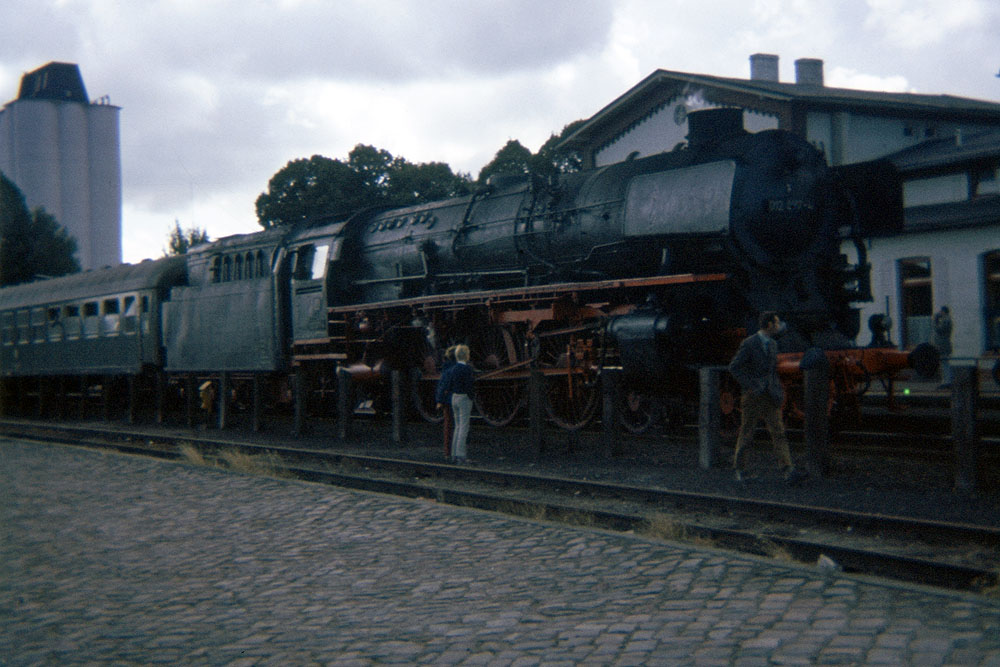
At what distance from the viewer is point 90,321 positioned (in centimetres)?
2192

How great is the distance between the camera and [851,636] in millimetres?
4398

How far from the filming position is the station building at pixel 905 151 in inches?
870

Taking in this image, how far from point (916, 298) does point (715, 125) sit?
1373 centimetres

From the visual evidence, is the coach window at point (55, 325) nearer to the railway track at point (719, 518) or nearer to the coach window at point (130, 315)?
the coach window at point (130, 315)

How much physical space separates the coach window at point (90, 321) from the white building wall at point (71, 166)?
4472cm

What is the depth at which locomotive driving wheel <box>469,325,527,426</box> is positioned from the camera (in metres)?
13.5

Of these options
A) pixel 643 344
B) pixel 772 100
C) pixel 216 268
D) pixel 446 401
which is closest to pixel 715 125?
pixel 643 344

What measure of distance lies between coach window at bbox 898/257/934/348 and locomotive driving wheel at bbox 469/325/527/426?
13063 millimetres

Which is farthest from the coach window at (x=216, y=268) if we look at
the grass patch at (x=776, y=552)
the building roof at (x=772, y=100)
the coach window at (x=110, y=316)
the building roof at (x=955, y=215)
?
the building roof at (x=772, y=100)

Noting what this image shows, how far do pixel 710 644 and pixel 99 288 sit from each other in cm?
2048

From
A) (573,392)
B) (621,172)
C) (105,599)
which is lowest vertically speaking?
(105,599)

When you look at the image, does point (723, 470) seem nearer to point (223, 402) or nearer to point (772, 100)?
point (223, 402)

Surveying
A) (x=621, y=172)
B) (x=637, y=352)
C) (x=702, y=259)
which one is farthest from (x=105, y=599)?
(x=621, y=172)

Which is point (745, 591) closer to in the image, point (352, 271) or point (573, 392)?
point (573, 392)
